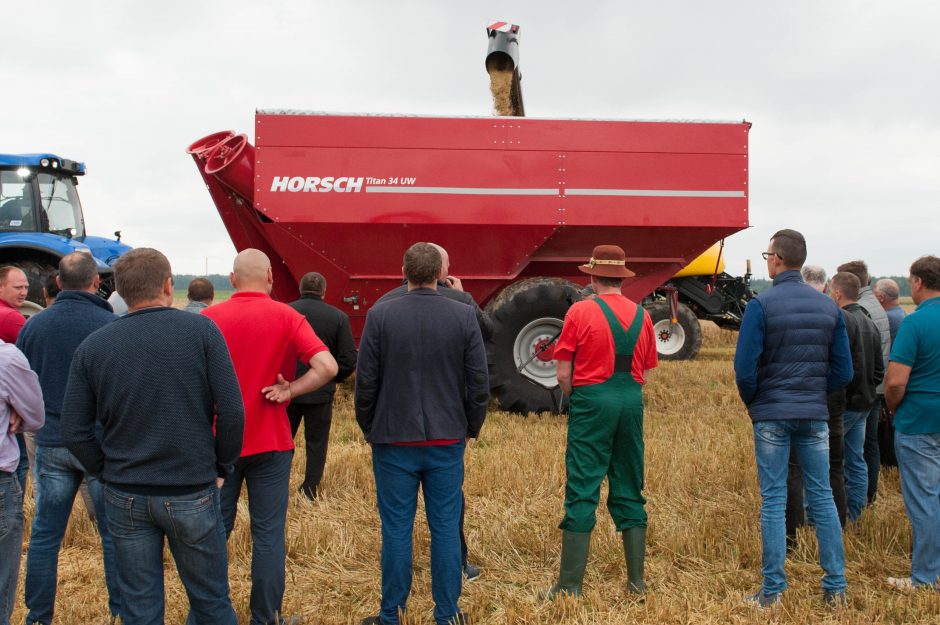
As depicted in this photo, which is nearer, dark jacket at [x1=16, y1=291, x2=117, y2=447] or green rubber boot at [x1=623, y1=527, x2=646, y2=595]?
dark jacket at [x1=16, y1=291, x2=117, y2=447]

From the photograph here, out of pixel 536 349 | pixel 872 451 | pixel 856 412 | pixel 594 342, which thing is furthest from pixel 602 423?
pixel 536 349

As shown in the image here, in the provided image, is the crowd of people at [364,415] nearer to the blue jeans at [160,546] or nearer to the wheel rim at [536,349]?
→ the blue jeans at [160,546]

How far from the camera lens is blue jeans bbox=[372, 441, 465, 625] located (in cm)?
325

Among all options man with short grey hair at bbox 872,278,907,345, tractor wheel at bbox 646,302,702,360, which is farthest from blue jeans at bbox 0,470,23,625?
tractor wheel at bbox 646,302,702,360

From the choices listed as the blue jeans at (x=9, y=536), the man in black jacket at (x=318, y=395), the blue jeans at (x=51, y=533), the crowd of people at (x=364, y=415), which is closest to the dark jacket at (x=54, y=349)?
the crowd of people at (x=364, y=415)

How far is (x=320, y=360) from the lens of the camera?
3.13 meters

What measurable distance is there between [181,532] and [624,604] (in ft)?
6.82

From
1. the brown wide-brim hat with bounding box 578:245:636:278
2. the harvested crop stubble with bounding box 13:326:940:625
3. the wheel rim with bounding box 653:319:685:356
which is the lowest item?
the harvested crop stubble with bounding box 13:326:940:625

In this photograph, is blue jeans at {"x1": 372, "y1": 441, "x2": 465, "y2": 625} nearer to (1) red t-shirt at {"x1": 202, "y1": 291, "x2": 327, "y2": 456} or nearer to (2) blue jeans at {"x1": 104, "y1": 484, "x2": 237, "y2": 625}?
(1) red t-shirt at {"x1": 202, "y1": 291, "x2": 327, "y2": 456}

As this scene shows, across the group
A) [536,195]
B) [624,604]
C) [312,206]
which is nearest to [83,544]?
[624,604]

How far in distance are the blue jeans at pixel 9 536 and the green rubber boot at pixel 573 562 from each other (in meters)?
2.24

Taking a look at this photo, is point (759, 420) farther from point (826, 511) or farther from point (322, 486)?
point (322, 486)

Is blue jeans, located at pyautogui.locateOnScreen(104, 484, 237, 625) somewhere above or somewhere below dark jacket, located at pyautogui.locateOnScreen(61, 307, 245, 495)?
below

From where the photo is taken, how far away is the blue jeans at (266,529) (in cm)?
317
